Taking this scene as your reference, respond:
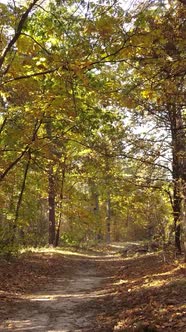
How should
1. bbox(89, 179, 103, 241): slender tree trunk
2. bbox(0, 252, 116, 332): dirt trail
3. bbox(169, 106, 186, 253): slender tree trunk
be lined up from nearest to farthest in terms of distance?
bbox(0, 252, 116, 332): dirt trail < bbox(169, 106, 186, 253): slender tree trunk < bbox(89, 179, 103, 241): slender tree trunk

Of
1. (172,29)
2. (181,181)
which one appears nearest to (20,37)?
(172,29)

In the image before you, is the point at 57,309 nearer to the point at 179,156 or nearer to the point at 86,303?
the point at 86,303

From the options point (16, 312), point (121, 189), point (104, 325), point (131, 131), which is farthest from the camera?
point (121, 189)

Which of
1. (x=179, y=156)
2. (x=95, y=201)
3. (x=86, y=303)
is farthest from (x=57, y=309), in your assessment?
(x=95, y=201)

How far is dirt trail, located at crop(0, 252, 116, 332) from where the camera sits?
21.0ft

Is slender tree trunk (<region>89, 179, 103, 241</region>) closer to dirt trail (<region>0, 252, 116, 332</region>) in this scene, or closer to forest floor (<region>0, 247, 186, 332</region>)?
forest floor (<region>0, 247, 186, 332</region>)

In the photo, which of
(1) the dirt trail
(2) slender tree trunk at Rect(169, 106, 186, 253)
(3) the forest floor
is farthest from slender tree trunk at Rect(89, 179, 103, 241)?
(1) the dirt trail

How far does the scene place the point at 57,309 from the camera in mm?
7664

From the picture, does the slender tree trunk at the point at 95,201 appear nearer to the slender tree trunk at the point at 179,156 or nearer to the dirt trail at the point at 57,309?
the slender tree trunk at the point at 179,156

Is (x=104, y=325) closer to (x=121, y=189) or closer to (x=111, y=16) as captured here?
(x=111, y=16)

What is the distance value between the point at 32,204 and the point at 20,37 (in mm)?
12485

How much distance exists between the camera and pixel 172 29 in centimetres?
749

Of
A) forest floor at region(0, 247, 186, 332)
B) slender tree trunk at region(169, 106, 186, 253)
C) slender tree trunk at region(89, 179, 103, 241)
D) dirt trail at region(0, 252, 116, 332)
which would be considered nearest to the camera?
forest floor at region(0, 247, 186, 332)

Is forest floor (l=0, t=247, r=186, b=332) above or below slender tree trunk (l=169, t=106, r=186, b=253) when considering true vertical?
below
